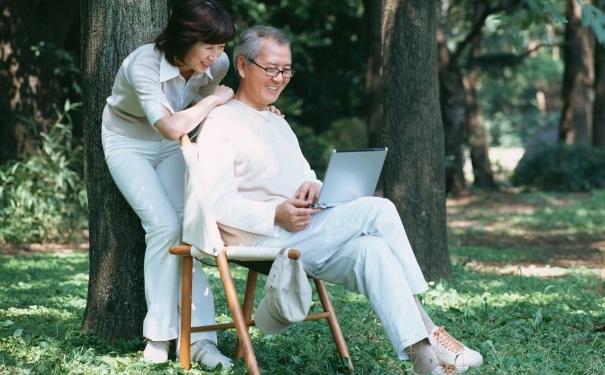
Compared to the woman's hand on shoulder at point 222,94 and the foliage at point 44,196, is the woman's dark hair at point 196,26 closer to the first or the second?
the woman's hand on shoulder at point 222,94

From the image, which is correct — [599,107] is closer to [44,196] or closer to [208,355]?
[44,196]

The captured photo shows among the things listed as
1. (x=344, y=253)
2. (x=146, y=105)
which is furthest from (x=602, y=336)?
(x=146, y=105)

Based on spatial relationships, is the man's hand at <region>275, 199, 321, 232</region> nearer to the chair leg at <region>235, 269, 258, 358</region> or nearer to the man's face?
the chair leg at <region>235, 269, 258, 358</region>

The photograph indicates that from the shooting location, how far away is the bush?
17750 millimetres

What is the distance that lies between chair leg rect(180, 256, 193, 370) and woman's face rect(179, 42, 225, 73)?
0.90m

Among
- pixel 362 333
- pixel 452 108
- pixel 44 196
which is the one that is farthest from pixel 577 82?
pixel 362 333

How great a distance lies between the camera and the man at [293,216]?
376cm

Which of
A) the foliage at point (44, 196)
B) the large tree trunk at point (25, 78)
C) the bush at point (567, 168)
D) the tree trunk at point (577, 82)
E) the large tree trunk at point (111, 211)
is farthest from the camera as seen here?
the tree trunk at point (577, 82)

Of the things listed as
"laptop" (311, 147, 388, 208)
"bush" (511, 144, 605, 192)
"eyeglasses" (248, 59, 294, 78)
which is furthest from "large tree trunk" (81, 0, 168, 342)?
"bush" (511, 144, 605, 192)

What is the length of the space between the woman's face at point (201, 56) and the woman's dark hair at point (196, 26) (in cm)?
2

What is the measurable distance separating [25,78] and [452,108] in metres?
7.65

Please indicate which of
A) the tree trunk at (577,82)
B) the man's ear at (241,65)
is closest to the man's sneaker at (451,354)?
the man's ear at (241,65)

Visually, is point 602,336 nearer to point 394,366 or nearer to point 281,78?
point 394,366

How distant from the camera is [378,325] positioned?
5250mm
